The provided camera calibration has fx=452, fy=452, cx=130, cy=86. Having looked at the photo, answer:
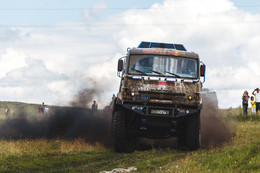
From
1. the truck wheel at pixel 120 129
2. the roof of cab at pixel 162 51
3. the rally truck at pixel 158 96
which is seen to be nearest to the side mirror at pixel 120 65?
the rally truck at pixel 158 96

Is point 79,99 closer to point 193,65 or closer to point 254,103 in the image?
point 254,103

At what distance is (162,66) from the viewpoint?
47.5 ft

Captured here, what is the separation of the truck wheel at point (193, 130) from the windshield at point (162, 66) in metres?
1.36

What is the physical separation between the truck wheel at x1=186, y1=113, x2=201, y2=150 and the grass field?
0.49 metres

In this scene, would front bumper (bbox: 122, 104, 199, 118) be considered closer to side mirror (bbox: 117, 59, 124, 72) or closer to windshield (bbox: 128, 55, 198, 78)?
windshield (bbox: 128, 55, 198, 78)

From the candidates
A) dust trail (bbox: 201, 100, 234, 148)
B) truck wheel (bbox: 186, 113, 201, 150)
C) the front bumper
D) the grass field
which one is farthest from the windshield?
dust trail (bbox: 201, 100, 234, 148)

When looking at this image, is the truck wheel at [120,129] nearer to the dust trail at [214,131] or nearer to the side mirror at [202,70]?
the side mirror at [202,70]

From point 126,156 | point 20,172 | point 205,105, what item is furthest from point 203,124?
point 20,172

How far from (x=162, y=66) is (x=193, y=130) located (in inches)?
89.6

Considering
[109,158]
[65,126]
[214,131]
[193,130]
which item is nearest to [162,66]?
[193,130]

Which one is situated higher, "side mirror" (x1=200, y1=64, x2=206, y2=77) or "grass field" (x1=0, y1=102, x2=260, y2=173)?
"side mirror" (x1=200, y1=64, x2=206, y2=77)

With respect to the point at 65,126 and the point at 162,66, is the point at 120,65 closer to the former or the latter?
the point at 162,66

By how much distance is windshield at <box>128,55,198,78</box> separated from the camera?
47.0ft

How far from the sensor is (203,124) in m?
18.7
